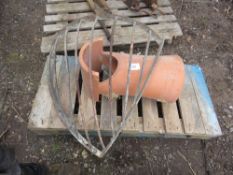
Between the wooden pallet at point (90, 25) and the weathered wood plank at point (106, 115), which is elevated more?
the wooden pallet at point (90, 25)

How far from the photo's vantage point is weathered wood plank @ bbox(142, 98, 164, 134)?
1898 mm

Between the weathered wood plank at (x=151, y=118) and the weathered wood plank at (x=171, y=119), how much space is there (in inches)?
1.7

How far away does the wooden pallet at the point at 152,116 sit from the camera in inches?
74.5

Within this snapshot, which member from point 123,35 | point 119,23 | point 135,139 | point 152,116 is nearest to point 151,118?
point 152,116

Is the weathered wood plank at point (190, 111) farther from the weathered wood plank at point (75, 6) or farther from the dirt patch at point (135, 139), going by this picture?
the weathered wood plank at point (75, 6)

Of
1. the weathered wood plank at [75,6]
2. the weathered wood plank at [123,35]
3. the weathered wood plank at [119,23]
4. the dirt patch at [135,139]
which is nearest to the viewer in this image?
the dirt patch at [135,139]

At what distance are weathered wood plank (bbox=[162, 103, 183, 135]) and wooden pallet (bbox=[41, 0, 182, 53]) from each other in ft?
2.41

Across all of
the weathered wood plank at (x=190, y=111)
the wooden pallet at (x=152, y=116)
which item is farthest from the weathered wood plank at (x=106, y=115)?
the weathered wood plank at (x=190, y=111)

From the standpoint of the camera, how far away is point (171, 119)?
195cm

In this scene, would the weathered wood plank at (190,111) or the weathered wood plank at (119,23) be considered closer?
the weathered wood plank at (190,111)

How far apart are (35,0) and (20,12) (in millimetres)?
243

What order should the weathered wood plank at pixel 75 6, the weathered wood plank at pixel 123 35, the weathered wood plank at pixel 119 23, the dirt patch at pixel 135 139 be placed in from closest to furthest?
1. the dirt patch at pixel 135 139
2. the weathered wood plank at pixel 123 35
3. the weathered wood plank at pixel 119 23
4. the weathered wood plank at pixel 75 6

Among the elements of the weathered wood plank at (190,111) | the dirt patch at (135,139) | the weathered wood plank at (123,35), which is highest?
the weathered wood plank at (123,35)

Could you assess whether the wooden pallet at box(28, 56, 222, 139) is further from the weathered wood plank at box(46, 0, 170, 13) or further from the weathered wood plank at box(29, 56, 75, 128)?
Answer: the weathered wood plank at box(46, 0, 170, 13)
